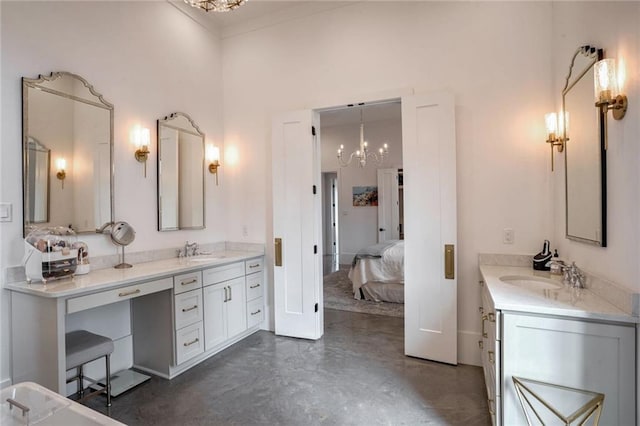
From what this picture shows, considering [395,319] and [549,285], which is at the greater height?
[549,285]

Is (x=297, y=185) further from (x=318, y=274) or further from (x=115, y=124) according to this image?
(x=115, y=124)

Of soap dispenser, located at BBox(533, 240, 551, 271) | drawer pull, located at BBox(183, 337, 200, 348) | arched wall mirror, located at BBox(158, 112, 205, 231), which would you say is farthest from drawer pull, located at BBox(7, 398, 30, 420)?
soap dispenser, located at BBox(533, 240, 551, 271)

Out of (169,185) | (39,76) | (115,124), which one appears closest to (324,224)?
(169,185)

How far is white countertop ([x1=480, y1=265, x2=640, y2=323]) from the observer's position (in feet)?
4.89

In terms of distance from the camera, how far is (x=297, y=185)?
11.4 feet

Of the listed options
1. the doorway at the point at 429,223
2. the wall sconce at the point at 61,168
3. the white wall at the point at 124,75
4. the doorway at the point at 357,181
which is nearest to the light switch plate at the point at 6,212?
the white wall at the point at 124,75

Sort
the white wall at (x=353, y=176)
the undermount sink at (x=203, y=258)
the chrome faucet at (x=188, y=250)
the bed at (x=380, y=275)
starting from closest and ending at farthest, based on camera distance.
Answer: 1. the undermount sink at (x=203, y=258)
2. the chrome faucet at (x=188, y=250)
3. the bed at (x=380, y=275)
4. the white wall at (x=353, y=176)

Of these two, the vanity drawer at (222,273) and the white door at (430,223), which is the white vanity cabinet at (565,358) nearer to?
the white door at (430,223)

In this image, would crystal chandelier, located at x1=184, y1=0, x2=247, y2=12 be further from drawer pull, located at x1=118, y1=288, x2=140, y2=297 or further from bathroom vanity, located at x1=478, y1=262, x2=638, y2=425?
bathroom vanity, located at x1=478, y1=262, x2=638, y2=425

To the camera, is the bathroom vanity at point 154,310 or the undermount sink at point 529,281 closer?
the bathroom vanity at point 154,310

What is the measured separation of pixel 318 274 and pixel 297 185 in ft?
3.17

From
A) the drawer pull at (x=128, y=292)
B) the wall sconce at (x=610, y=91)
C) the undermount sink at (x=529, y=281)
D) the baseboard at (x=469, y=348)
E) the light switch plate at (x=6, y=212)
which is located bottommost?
the baseboard at (x=469, y=348)

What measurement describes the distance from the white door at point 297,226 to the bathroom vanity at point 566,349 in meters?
1.97

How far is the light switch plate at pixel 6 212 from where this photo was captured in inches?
83.6
